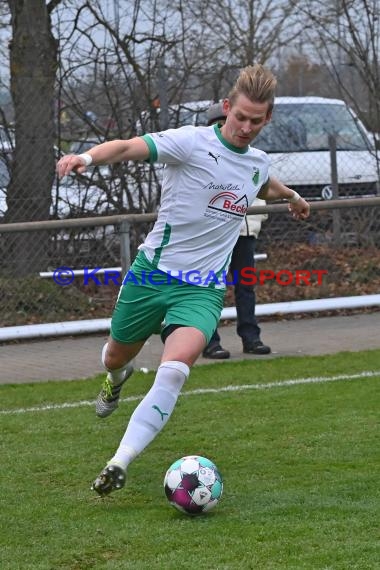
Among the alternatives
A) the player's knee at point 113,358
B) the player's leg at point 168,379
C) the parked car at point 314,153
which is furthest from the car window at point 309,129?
the player's leg at point 168,379

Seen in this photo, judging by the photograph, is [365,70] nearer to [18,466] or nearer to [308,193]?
[308,193]

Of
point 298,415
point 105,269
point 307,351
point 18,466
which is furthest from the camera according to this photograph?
point 105,269

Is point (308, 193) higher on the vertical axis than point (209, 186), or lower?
lower

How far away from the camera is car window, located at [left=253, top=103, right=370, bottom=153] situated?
514 inches

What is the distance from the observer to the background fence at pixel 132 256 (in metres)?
10.1

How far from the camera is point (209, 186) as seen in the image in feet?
17.9

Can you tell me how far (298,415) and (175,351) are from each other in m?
1.95

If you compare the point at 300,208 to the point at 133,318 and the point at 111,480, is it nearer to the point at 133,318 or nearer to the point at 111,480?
the point at 133,318

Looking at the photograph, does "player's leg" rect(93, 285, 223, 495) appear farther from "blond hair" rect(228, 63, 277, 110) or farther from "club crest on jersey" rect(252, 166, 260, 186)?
"blond hair" rect(228, 63, 277, 110)

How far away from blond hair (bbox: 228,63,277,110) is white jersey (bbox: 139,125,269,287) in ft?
0.93

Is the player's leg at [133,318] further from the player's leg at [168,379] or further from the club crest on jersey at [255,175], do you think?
the club crest on jersey at [255,175]

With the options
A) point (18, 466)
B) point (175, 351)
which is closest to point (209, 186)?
point (175, 351)

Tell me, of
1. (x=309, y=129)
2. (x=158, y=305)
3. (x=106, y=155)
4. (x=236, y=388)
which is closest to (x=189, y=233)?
(x=158, y=305)

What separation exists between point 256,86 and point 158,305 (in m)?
1.17
